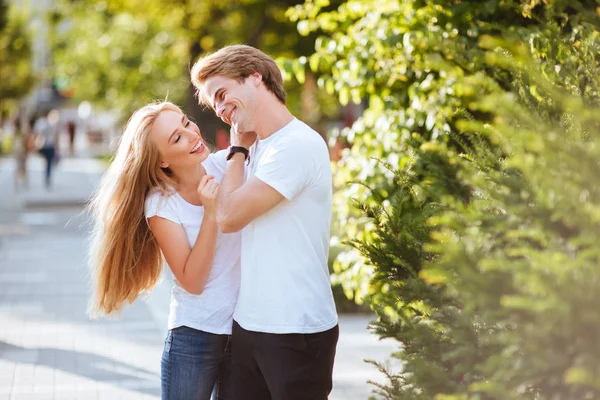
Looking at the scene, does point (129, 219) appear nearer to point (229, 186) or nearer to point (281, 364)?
point (229, 186)

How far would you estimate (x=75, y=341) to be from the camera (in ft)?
24.2

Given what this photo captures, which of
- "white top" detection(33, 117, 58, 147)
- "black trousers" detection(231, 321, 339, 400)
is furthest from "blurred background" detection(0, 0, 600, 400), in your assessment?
"white top" detection(33, 117, 58, 147)

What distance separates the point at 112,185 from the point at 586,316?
1956mm

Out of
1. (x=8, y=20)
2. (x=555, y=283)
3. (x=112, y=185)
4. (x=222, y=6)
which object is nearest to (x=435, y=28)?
(x=112, y=185)

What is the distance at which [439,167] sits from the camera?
12.1 ft

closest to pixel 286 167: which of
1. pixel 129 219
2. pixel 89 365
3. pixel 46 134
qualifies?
pixel 129 219

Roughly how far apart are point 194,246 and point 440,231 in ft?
2.74

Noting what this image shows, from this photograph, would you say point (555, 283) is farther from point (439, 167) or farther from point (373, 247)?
point (439, 167)

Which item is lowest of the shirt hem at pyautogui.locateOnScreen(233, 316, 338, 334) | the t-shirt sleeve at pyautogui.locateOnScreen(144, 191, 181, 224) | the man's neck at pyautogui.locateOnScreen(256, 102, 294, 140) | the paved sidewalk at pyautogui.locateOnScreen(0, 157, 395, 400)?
the paved sidewalk at pyautogui.locateOnScreen(0, 157, 395, 400)

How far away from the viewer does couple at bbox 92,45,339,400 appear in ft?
9.55

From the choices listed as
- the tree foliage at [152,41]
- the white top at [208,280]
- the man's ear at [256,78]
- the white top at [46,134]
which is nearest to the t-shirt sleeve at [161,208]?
the white top at [208,280]

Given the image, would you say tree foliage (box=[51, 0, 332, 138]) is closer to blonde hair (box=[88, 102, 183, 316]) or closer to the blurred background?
the blurred background

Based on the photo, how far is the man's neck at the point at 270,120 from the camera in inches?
117

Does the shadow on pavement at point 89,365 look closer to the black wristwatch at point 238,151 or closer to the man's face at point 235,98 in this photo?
the black wristwatch at point 238,151
